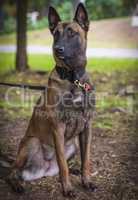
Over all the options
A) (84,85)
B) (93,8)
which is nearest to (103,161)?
(84,85)

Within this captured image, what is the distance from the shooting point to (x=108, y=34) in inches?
78.0

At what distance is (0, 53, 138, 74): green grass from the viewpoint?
208cm

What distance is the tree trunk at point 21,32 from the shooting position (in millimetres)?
2107

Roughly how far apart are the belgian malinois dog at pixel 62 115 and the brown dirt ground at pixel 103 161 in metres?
0.04

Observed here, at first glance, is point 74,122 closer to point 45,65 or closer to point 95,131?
point 95,131

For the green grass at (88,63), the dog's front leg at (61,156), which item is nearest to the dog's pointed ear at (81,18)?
the dog's front leg at (61,156)

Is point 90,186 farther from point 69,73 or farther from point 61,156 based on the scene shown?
point 69,73

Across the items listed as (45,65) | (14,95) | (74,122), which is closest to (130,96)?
(45,65)

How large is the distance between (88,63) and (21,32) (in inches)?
14.1

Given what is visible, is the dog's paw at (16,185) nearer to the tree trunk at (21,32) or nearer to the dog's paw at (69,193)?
the dog's paw at (69,193)

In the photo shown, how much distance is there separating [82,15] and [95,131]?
0.71 metres

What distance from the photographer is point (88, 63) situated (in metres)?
2.10

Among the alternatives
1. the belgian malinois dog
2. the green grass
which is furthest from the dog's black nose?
the green grass

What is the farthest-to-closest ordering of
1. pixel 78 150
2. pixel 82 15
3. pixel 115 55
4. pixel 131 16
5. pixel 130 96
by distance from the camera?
1. pixel 130 96
2. pixel 115 55
3. pixel 131 16
4. pixel 78 150
5. pixel 82 15
